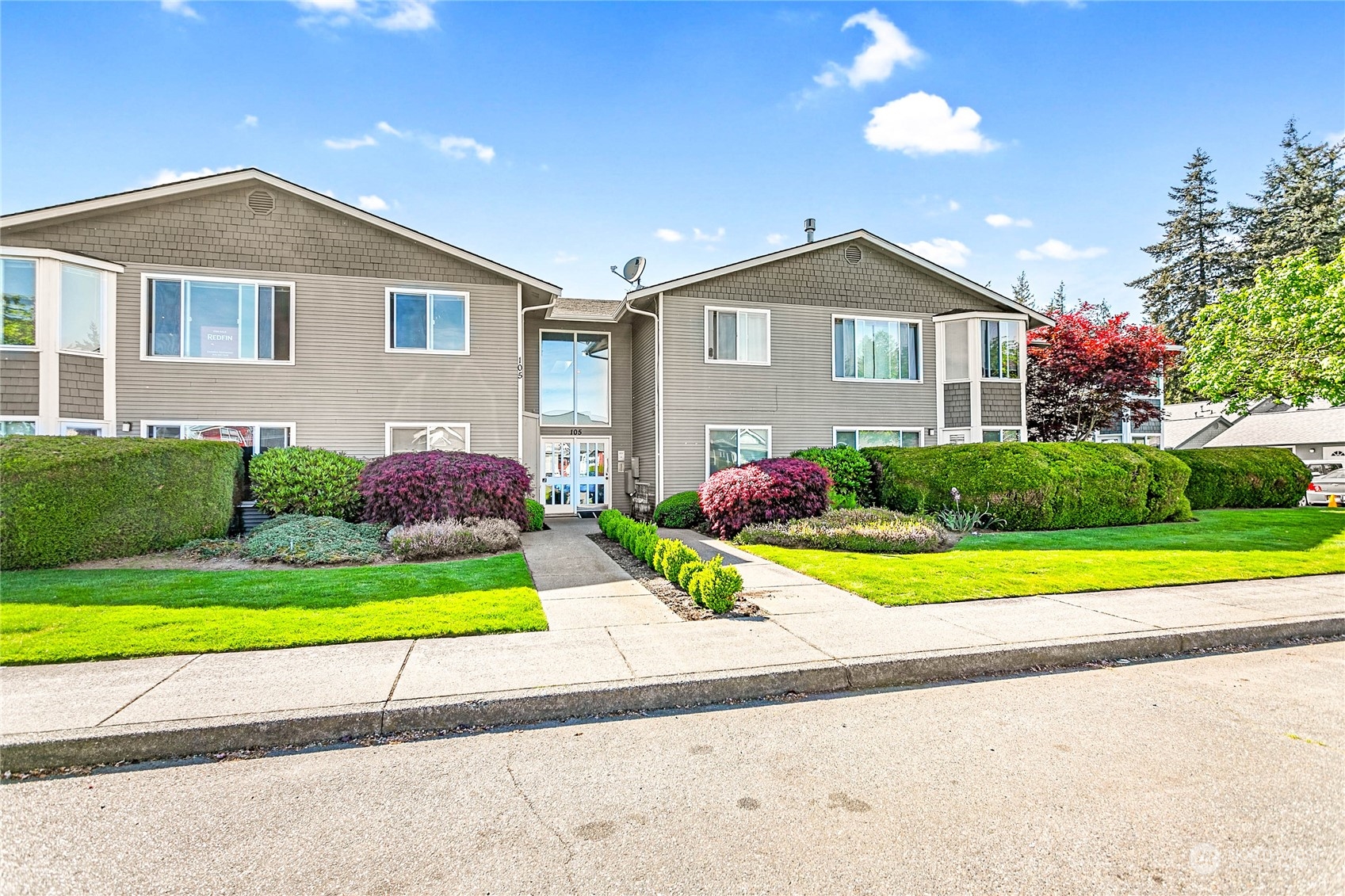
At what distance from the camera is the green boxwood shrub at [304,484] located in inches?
452

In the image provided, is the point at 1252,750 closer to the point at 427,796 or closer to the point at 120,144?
the point at 427,796

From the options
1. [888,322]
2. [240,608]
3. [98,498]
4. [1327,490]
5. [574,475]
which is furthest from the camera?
[1327,490]

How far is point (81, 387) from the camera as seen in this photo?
40.1 feet

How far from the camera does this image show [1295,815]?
306 centimetres

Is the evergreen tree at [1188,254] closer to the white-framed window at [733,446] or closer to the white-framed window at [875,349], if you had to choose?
the white-framed window at [875,349]

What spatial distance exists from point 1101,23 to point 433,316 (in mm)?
12668

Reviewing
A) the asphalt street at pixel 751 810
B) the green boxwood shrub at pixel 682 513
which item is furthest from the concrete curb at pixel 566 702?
the green boxwood shrub at pixel 682 513

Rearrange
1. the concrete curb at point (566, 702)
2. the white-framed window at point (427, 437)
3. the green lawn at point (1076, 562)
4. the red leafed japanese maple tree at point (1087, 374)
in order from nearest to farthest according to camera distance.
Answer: the concrete curb at point (566, 702)
the green lawn at point (1076, 562)
the white-framed window at point (427, 437)
the red leafed japanese maple tree at point (1087, 374)

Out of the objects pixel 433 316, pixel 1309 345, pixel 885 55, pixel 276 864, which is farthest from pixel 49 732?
pixel 1309 345

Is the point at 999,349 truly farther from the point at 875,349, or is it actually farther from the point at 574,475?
the point at 574,475

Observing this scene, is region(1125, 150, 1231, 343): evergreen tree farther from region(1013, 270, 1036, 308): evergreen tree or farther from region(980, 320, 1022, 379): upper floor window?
region(980, 320, 1022, 379): upper floor window

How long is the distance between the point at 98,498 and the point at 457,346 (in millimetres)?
7125

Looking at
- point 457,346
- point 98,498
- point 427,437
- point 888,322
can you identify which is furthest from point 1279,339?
point 98,498

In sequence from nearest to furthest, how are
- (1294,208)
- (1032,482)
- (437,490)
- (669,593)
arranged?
1. (669,593)
2. (437,490)
3. (1032,482)
4. (1294,208)
